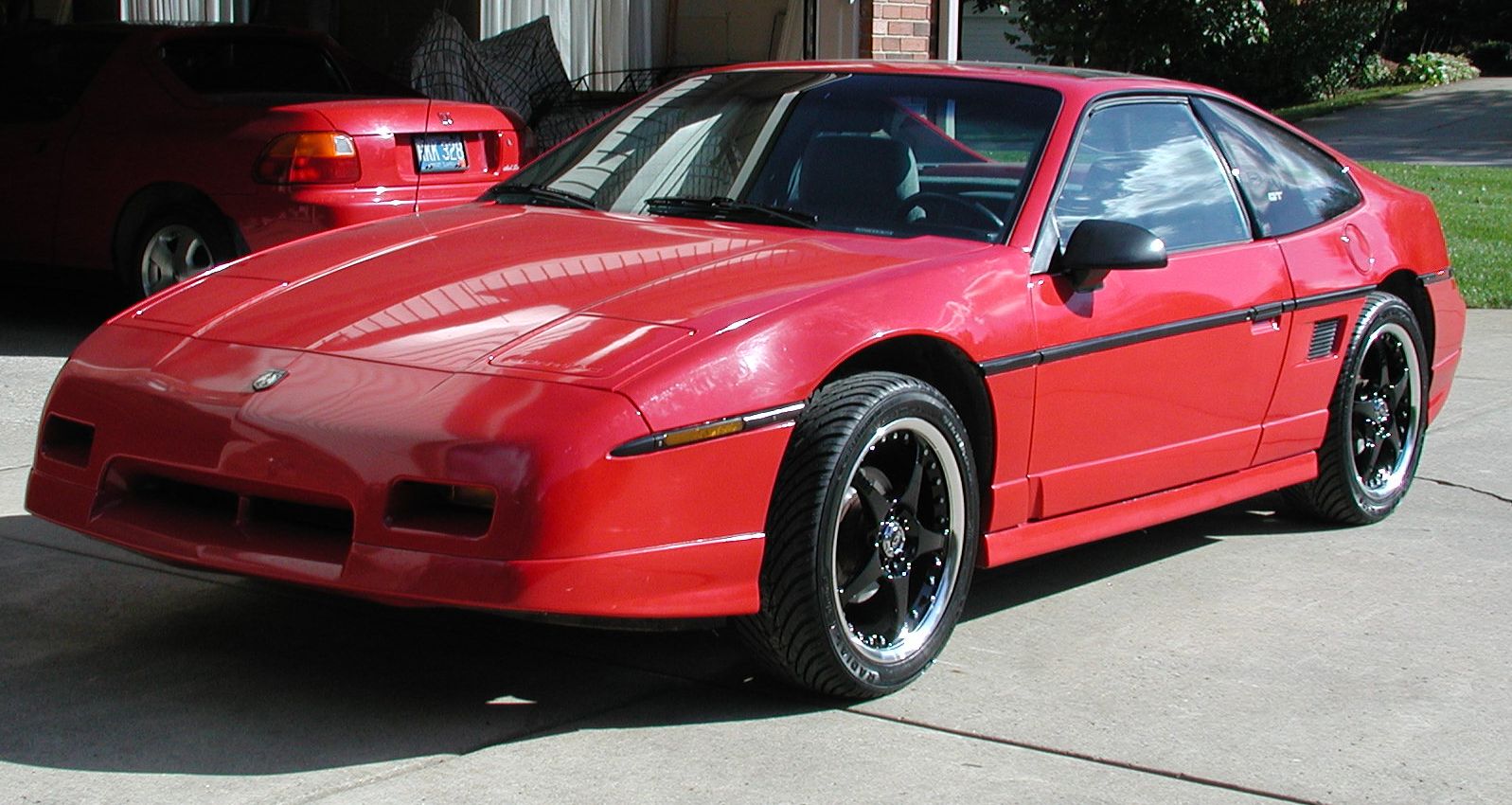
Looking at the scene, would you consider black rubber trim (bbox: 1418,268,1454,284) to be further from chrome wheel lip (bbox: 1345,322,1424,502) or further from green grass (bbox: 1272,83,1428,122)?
green grass (bbox: 1272,83,1428,122)

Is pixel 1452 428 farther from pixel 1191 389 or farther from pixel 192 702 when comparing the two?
pixel 192 702

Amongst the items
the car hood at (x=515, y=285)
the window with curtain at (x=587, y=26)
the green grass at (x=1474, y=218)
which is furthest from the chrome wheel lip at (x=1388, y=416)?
the window with curtain at (x=587, y=26)

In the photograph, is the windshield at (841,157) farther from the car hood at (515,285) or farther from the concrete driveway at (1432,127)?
the concrete driveway at (1432,127)

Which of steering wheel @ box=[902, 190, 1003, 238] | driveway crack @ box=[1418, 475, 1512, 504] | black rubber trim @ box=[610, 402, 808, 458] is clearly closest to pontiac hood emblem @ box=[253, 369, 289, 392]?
black rubber trim @ box=[610, 402, 808, 458]

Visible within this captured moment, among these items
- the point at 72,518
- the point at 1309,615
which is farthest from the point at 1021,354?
the point at 72,518

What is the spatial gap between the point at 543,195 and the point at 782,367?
59.5 inches

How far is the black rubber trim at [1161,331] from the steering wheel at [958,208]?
A: 34cm

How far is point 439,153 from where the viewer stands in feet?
27.3

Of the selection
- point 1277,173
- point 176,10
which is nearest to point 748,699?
point 1277,173

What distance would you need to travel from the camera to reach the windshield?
4.59 m

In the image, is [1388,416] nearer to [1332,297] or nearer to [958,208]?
[1332,297]

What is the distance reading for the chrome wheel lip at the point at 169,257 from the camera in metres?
8.25

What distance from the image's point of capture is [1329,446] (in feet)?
18.1

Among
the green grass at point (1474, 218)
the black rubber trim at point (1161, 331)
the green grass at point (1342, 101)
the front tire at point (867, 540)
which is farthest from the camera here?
the green grass at point (1342, 101)
